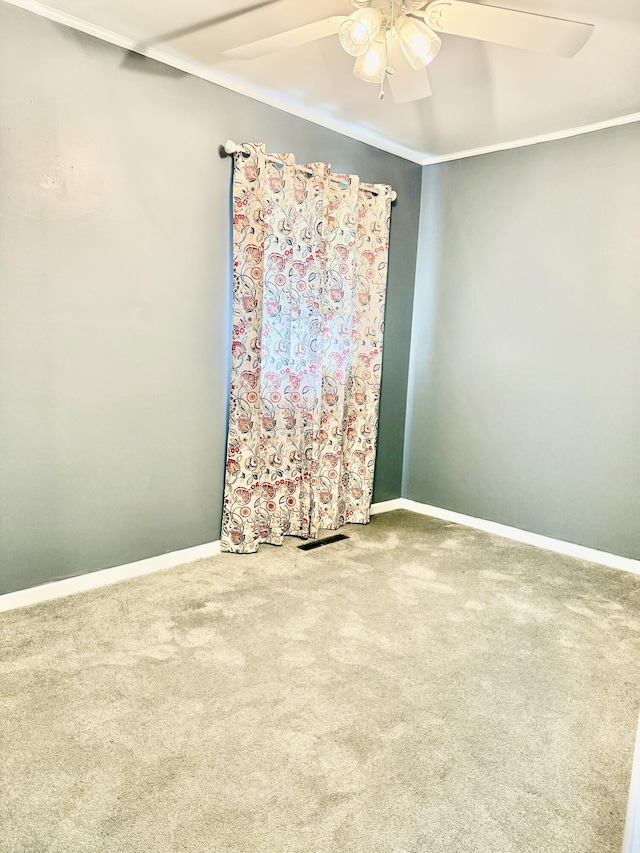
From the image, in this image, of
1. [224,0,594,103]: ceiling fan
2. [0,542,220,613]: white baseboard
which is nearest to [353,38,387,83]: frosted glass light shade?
[224,0,594,103]: ceiling fan

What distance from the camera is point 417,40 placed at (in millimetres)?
1826

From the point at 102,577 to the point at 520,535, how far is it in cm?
240

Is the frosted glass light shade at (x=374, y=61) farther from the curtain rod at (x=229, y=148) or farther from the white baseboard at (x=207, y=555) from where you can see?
the white baseboard at (x=207, y=555)

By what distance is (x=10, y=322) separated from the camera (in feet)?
7.68

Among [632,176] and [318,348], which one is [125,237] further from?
[632,176]

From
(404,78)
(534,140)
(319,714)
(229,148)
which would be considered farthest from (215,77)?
(319,714)

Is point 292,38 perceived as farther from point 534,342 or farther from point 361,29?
point 534,342

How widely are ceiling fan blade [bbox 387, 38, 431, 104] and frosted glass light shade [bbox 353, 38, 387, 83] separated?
0.09 metres

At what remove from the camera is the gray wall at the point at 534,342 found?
10.5ft

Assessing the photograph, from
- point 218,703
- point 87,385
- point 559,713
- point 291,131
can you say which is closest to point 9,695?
point 218,703

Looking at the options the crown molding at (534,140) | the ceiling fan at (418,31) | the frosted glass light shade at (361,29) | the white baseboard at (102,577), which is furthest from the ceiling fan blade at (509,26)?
the white baseboard at (102,577)

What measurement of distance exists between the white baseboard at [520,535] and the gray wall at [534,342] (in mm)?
47

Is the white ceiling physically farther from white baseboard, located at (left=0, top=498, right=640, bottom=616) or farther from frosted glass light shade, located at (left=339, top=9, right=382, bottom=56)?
white baseboard, located at (left=0, top=498, right=640, bottom=616)

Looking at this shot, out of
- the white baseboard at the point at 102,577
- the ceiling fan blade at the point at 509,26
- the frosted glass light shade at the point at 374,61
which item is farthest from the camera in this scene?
the white baseboard at the point at 102,577
